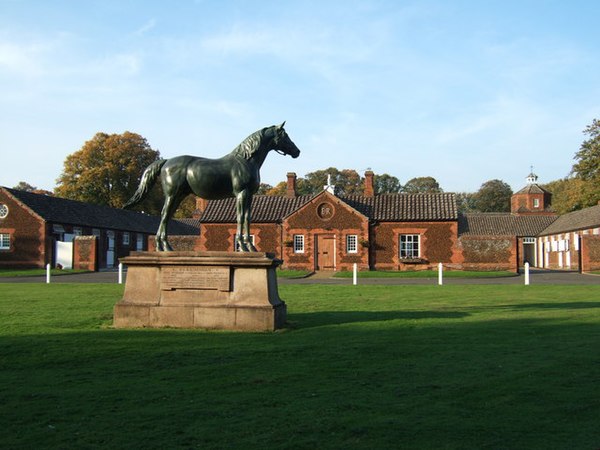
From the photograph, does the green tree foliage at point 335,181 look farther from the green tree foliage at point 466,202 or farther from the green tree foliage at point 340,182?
the green tree foliage at point 466,202

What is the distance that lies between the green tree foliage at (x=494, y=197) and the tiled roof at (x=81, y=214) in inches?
2444

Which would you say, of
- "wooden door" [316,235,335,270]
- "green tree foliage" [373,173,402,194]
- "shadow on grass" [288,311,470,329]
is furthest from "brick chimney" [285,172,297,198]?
"green tree foliage" [373,173,402,194]

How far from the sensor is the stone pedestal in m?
10.1

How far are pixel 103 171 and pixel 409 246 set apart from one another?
1408 inches

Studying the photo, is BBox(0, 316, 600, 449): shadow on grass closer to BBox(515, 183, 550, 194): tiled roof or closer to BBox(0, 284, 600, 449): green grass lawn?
BBox(0, 284, 600, 449): green grass lawn

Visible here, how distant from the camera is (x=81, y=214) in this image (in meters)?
47.6

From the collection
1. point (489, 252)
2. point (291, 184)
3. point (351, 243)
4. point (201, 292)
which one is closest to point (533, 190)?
point (291, 184)

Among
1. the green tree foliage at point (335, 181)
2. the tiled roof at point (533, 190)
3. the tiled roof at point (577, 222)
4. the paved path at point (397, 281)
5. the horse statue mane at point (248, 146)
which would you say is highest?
the green tree foliage at point (335, 181)

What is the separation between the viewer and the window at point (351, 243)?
4162cm

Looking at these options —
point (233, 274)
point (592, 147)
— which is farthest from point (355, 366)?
point (592, 147)

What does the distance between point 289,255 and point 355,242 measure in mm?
4687

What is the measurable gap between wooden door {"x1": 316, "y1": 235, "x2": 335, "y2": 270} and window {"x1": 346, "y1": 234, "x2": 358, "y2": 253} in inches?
40.4

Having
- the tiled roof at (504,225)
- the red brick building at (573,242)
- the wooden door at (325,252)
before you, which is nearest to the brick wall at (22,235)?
the wooden door at (325,252)

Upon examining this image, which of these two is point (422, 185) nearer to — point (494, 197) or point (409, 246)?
point (494, 197)
